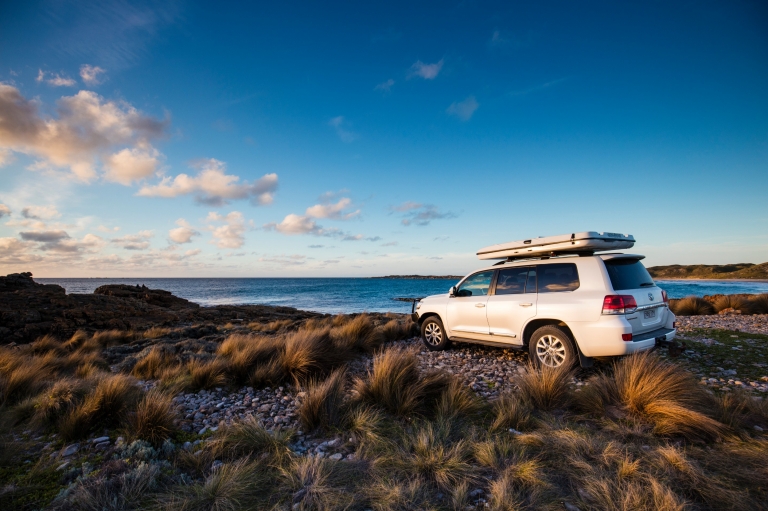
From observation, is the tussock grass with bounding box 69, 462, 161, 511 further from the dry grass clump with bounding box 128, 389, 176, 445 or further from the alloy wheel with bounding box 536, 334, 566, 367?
the alloy wheel with bounding box 536, 334, 566, 367

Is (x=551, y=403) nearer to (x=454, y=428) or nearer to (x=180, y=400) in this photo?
(x=454, y=428)

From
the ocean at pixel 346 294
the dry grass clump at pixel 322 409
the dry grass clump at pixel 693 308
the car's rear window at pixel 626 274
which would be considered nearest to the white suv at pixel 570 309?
the car's rear window at pixel 626 274

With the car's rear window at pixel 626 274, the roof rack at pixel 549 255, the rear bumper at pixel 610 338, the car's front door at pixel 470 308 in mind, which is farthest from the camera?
the car's front door at pixel 470 308

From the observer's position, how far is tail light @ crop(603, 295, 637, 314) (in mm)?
5133

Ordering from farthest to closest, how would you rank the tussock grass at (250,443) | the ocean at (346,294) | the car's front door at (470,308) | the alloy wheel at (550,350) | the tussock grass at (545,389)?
the ocean at (346,294), the car's front door at (470,308), the alloy wheel at (550,350), the tussock grass at (545,389), the tussock grass at (250,443)

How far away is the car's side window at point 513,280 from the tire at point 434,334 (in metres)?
1.88

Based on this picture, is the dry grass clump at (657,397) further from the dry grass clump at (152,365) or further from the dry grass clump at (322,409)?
the dry grass clump at (152,365)

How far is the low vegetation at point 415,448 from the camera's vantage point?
101 inches

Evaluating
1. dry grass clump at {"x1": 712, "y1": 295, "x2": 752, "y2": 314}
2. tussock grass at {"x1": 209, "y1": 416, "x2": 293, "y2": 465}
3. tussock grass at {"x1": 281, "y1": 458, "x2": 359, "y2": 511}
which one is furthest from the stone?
dry grass clump at {"x1": 712, "y1": 295, "x2": 752, "y2": 314}

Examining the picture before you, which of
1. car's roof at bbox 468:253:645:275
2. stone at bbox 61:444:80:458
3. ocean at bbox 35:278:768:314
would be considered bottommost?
ocean at bbox 35:278:768:314

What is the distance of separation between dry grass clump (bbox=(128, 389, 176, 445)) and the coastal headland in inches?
0.7

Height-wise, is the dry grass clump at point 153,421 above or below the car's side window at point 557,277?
below

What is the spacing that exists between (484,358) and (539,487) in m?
4.92

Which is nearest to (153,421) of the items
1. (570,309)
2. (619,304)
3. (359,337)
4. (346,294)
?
(359,337)
